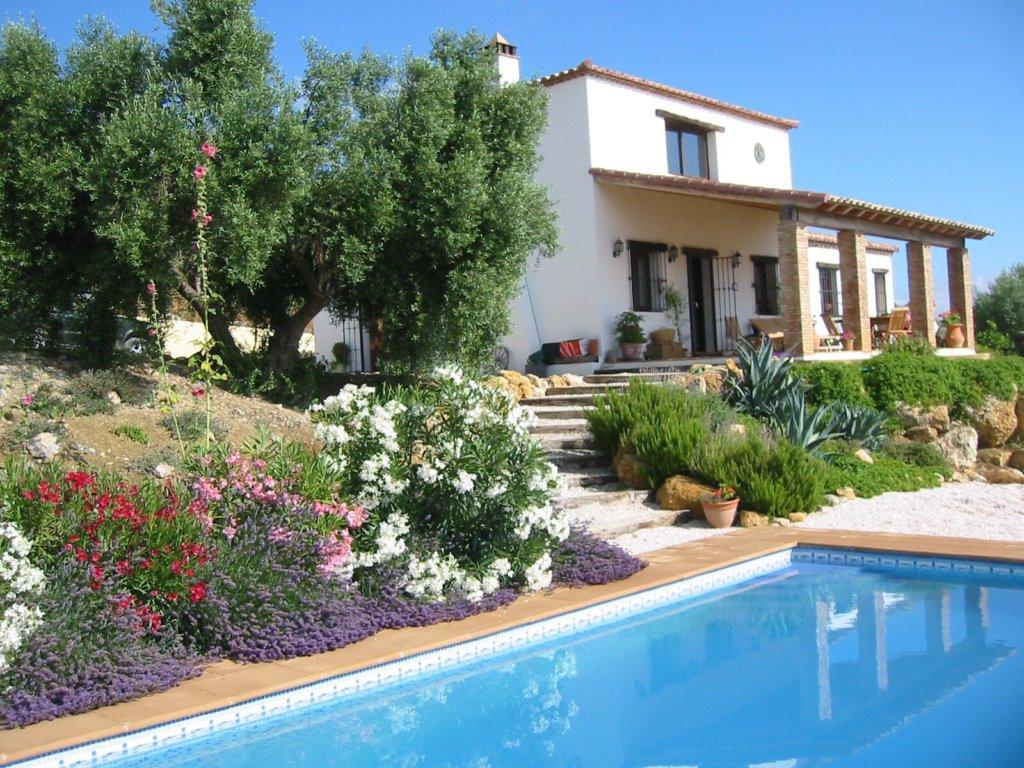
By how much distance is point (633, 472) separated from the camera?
10.7 meters

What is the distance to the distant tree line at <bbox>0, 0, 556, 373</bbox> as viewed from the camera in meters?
9.26

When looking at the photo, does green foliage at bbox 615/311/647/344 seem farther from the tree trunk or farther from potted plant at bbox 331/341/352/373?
the tree trunk

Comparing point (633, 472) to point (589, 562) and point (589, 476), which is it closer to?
point (589, 476)

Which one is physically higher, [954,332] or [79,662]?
[954,332]

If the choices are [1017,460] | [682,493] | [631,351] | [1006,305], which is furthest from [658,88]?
[1006,305]

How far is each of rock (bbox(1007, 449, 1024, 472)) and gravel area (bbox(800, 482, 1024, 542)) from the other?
352 cm

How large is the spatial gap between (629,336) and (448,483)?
33.7 feet

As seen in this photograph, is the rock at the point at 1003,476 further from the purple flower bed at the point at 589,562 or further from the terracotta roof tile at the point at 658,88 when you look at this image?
the terracotta roof tile at the point at 658,88

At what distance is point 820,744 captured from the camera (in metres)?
4.71

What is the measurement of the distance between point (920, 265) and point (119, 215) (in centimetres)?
1413

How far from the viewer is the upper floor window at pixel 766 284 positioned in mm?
19797

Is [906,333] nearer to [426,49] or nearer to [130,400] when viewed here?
[426,49]

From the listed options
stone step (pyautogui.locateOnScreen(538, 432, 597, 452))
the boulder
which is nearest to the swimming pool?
the boulder

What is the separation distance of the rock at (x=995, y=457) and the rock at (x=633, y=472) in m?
6.84
